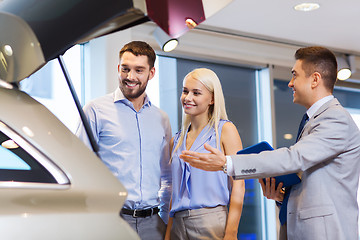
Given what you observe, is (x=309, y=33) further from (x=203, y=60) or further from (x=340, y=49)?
(x=203, y=60)

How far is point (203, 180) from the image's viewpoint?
2344 mm

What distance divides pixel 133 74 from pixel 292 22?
245cm

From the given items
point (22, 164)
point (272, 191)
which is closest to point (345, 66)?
point (272, 191)

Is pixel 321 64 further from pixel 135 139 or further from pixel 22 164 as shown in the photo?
pixel 22 164

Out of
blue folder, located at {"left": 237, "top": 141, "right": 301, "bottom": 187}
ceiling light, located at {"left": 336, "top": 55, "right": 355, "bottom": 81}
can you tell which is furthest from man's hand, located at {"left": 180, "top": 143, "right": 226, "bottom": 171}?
ceiling light, located at {"left": 336, "top": 55, "right": 355, "bottom": 81}

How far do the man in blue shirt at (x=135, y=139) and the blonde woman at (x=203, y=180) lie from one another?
94mm

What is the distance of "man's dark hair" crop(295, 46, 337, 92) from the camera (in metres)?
2.24

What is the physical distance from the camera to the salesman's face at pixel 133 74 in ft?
7.74

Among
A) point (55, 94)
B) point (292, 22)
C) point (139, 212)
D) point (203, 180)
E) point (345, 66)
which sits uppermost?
point (292, 22)

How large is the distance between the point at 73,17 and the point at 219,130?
1.33 metres

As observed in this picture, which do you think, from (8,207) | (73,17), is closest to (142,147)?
(73,17)

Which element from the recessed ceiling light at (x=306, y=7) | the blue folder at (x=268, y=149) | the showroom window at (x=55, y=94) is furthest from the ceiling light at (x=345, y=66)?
the blue folder at (x=268, y=149)

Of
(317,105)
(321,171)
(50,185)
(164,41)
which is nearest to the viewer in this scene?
(50,185)

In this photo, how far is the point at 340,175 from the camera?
209cm
